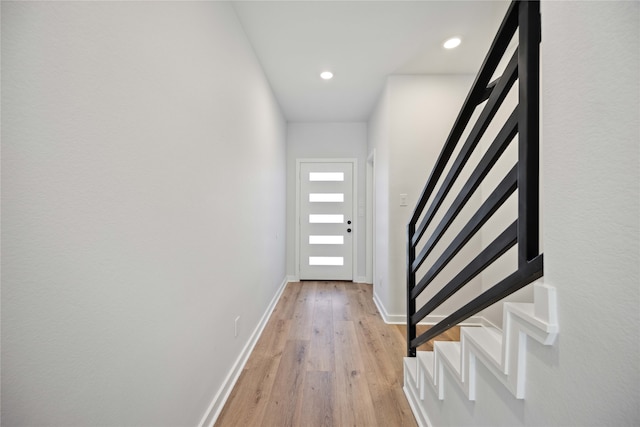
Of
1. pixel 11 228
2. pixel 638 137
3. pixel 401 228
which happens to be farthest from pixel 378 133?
pixel 11 228

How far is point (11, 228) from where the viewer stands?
56cm

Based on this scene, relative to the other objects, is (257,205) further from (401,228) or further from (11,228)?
(11,228)

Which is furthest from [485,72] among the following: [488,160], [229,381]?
[229,381]

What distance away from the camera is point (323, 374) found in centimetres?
193

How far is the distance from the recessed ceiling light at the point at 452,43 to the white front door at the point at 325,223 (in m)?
2.31

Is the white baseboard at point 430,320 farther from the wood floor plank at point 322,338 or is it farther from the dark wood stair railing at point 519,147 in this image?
the dark wood stair railing at point 519,147

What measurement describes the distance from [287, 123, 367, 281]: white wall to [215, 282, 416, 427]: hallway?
4.77 ft

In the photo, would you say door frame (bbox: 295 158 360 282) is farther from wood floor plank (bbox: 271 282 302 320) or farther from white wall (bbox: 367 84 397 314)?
white wall (bbox: 367 84 397 314)

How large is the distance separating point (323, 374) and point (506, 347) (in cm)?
151

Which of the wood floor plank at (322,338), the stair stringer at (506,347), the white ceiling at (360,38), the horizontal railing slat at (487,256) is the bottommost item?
the wood floor plank at (322,338)

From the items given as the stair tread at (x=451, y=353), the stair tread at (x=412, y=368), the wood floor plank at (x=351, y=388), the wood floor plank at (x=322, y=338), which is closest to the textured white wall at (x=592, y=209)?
the stair tread at (x=451, y=353)

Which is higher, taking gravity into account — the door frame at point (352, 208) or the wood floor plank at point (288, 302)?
the door frame at point (352, 208)

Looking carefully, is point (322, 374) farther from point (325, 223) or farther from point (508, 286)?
point (325, 223)

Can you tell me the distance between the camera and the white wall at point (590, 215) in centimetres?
45
